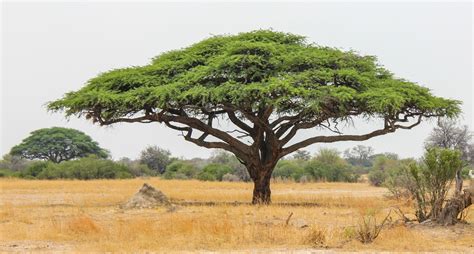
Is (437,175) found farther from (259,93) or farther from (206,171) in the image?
(206,171)

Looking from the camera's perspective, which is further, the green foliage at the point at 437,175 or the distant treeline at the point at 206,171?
the distant treeline at the point at 206,171

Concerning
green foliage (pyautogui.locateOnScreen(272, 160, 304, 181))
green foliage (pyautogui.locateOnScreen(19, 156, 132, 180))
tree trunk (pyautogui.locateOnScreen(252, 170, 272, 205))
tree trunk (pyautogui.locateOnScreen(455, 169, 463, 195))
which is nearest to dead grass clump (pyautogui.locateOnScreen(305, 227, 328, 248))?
tree trunk (pyautogui.locateOnScreen(455, 169, 463, 195))

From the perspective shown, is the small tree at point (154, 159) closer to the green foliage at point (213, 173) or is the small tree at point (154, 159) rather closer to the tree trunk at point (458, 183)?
the green foliage at point (213, 173)

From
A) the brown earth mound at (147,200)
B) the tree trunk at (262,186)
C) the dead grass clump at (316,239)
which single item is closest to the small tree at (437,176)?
the dead grass clump at (316,239)

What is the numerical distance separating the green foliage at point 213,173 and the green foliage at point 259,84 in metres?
24.2

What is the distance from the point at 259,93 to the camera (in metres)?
20.4

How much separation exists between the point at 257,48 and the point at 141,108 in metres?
4.51

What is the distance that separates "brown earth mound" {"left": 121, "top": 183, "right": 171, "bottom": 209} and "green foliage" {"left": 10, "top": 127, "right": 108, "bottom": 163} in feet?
158

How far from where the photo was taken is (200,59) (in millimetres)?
23453

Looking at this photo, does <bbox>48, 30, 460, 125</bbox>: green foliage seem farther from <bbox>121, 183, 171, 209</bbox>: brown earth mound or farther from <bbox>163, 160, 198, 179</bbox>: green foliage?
<bbox>163, 160, 198, 179</bbox>: green foliage

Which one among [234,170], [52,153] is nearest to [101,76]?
[234,170]

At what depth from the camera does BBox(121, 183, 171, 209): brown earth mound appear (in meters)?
20.0

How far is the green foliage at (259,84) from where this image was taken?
20.9 meters

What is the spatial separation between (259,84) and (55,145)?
5005cm
